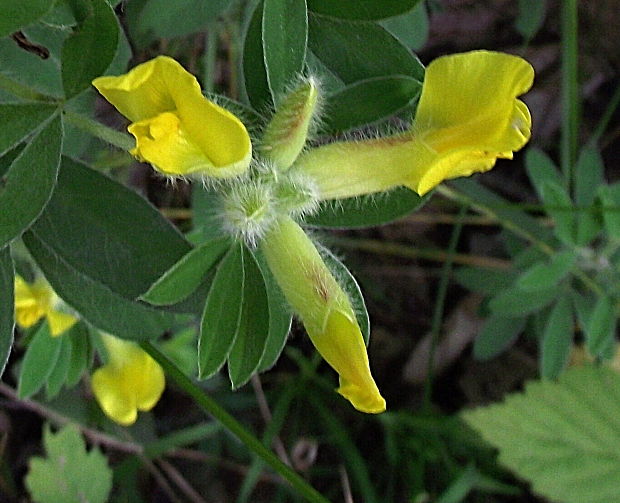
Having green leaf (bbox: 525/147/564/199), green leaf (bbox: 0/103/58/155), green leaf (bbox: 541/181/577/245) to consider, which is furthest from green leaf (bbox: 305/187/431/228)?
green leaf (bbox: 525/147/564/199)

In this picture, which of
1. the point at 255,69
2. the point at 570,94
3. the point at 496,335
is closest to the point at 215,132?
the point at 255,69

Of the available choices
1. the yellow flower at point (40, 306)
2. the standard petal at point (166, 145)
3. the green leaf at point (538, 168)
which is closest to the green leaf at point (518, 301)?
the green leaf at point (538, 168)

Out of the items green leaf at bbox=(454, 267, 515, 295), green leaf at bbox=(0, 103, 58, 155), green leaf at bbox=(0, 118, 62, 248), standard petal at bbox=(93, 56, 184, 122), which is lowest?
green leaf at bbox=(454, 267, 515, 295)

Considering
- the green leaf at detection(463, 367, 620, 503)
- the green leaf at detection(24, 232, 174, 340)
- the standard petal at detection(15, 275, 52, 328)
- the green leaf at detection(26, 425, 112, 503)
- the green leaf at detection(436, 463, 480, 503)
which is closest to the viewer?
the green leaf at detection(24, 232, 174, 340)

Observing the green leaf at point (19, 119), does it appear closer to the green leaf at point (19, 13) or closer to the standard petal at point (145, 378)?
the green leaf at point (19, 13)

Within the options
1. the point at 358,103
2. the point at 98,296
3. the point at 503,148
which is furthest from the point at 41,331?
the point at 503,148

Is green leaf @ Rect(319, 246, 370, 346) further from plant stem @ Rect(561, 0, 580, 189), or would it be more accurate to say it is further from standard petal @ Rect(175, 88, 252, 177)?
plant stem @ Rect(561, 0, 580, 189)

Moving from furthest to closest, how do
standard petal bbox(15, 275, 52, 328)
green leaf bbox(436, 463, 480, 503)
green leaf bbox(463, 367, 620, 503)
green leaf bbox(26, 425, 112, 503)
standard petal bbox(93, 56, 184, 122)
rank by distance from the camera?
green leaf bbox(463, 367, 620, 503), green leaf bbox(436, 463, 480, 503), green leaf bbox(26, 425, 112, 503), standard petal bbox(15, 275, 52, 328), standard petal bbox(93, 56, 184, 122)
